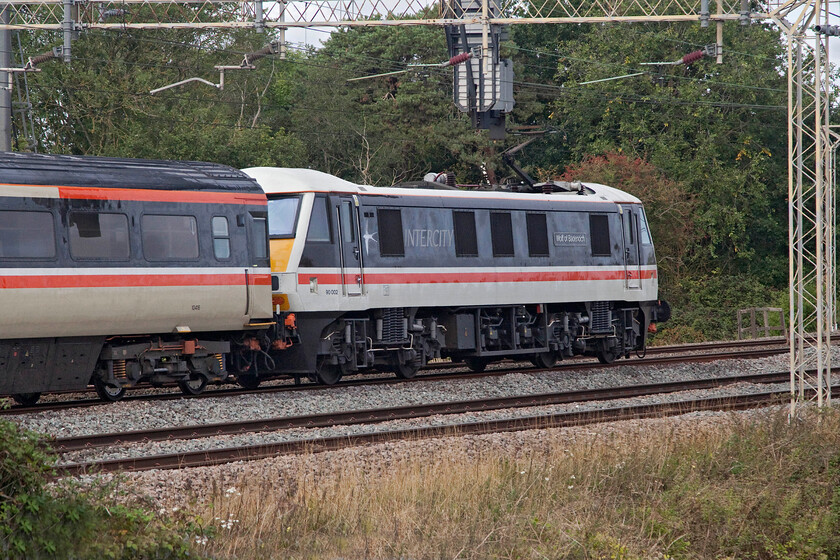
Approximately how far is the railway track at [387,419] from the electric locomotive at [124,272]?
2.38 metres

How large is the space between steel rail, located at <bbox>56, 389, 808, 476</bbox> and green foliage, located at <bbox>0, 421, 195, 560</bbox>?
36.0 inches

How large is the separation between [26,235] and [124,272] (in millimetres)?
1508

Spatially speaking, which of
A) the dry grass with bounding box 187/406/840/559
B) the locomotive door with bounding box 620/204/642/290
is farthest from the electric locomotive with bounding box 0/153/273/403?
the locomotive door with bounding box 620/204/642/290

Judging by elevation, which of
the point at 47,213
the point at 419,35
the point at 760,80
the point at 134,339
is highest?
the point at 419,35

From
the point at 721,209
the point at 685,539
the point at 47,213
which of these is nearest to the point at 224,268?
the point at 47,213

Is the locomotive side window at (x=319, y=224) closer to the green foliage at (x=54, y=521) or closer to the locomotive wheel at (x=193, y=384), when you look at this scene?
the locomotive wheel at (x=193, y=384)

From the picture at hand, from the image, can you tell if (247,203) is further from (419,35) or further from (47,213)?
(419,35)

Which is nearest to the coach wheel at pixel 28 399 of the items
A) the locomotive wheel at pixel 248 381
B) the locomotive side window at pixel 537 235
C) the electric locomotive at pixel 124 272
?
the electric locomotive at pixel 124 272

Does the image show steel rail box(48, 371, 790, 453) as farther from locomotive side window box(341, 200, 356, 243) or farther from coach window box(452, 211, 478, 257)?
coach window box(452, 211, 478, 257)

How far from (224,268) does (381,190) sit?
3.70 m

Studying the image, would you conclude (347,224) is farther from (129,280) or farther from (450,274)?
(129,280)

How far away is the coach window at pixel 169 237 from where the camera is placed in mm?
15812

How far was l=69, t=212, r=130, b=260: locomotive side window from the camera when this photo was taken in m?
15.0

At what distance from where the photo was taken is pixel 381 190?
1927 cm
